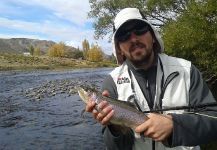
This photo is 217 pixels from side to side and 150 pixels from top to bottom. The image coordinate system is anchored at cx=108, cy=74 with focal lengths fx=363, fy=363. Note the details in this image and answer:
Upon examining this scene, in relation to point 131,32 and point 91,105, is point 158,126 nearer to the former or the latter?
point 91,105

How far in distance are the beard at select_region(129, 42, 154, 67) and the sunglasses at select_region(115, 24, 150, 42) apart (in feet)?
0.44

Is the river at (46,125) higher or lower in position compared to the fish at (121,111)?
lower

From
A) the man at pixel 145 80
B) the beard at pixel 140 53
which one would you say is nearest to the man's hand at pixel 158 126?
the man at pixel 145 80

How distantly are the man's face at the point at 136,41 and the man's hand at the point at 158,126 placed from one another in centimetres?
97

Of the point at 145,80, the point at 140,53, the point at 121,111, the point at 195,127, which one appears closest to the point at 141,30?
the point at 140,53

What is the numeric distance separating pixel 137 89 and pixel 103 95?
→ 609 millimetres

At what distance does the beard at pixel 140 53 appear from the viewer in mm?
3885

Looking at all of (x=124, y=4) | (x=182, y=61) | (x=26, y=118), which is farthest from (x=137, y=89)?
(x=124, y=4)

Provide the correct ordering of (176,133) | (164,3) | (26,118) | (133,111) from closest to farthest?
(176,133), (133,111), (26,118), (164,3)

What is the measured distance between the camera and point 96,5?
30172mm

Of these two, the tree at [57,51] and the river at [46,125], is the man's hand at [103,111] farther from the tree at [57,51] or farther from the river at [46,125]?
the tree at [57,51]

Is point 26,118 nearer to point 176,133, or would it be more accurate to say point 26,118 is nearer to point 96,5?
point 96,5

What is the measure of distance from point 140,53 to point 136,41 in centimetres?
15

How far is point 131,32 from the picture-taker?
3951 mm
